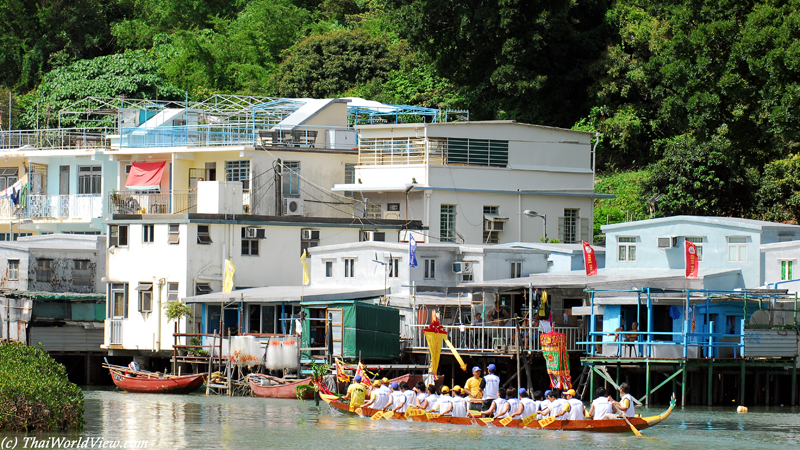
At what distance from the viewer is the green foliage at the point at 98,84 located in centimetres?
6575

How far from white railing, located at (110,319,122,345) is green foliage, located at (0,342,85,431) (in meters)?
18.0

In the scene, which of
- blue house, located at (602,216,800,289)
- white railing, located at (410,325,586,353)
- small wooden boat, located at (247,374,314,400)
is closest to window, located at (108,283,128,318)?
small wooden boat, located at (247,374,314,400)

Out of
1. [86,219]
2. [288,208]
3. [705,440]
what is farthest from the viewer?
[86,219]

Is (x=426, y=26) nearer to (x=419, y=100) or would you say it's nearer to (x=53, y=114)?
(x=419, y=100)

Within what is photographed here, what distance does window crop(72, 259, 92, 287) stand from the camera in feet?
169

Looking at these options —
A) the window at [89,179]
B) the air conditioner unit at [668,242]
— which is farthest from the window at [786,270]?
the window at [89,179]

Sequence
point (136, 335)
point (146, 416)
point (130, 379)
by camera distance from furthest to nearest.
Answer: point (136, 335) → point (130, 379) → point (146, 416)

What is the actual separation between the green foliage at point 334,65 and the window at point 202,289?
2193 centimetres

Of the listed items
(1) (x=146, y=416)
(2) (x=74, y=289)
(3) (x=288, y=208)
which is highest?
(3) (x=288, y=208)

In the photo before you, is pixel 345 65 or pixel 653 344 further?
pixel 345 65

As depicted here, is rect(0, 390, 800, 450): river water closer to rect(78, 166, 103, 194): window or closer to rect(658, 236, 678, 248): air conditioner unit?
rect(658, 236, 678, 248): air conditioner unit

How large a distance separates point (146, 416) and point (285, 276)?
42.6ft

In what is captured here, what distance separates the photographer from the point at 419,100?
65.5m

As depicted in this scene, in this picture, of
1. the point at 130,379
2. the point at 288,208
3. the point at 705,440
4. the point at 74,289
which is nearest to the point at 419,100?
the point at 288,208
